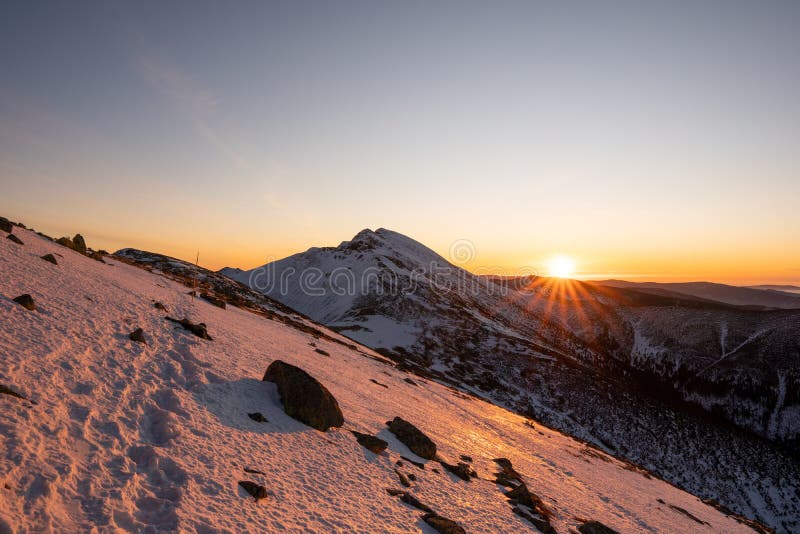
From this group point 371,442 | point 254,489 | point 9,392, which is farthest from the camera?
point 371,442

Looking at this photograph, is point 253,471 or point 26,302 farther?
point 26,302

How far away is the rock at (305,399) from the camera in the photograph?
13.0 m

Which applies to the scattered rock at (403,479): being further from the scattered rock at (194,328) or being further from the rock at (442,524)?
the scattered rock at (194,328)

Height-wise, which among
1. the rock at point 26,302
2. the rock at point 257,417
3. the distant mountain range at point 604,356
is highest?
the rock at point 26,302

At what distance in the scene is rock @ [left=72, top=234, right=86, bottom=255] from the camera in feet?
94.0

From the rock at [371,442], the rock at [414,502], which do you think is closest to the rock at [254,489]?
the rock at [414,502]

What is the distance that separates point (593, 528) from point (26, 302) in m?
21.2

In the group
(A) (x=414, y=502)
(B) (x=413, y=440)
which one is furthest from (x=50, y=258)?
(A) (x=414, y=502)

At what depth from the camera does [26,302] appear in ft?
39.9

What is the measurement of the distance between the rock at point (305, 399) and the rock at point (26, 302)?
7.66 meters

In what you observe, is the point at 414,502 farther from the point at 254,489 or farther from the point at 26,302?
the point at 26,302

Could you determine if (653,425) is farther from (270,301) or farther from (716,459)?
(270,301)

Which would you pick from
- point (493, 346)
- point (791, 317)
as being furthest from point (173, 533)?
point (791, 317)

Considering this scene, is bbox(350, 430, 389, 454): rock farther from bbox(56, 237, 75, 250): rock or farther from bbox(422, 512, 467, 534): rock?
bbox(56, 237, 75, 250): rock
